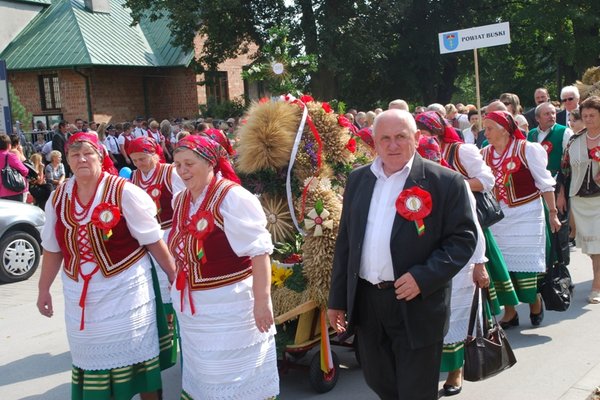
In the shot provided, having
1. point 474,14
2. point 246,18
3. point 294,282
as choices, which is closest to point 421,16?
point 474,14

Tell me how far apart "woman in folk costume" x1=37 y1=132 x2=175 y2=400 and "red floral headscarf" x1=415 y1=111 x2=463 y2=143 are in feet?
6.75

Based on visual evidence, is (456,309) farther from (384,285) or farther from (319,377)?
(384,285)

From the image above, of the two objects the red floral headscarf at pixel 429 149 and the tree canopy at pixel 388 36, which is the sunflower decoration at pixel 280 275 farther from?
the tree canopy at pixel 388 36

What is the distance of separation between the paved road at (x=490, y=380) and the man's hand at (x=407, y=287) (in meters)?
2.03

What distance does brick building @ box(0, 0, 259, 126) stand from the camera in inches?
1155

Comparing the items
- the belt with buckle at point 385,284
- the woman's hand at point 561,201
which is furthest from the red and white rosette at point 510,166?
the belt with buckle at point 385,284

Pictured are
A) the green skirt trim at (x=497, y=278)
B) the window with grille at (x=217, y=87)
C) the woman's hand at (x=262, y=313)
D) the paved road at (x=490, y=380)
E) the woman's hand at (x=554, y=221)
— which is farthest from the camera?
the window with grille at (x=217, y=87)

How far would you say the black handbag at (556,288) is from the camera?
6492 mm

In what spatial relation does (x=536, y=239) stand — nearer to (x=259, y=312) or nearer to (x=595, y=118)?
(x=595, y=118)

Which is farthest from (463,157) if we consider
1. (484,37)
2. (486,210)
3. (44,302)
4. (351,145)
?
(484,37)

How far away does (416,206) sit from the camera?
340cm

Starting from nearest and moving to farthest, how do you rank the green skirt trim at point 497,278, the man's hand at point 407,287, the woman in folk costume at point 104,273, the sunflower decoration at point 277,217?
the man's hand at point 407,287, the woman in folk costume at point 104,273, the sunflower decoration at point 277,217, the green skirt trim at point 497,278

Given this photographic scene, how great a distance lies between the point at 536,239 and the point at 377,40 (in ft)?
80.9

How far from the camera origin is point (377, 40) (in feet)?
98.3
